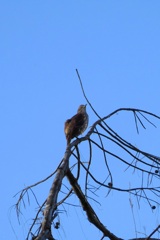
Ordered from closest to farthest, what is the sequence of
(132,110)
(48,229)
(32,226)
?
(48,229), (32,226), (132,110)

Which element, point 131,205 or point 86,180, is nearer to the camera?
point 131,205

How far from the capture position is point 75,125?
743 cm

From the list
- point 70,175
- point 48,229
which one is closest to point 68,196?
point 70,175

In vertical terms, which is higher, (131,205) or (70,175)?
(70,175)

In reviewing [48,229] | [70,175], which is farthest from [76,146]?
[48,229]

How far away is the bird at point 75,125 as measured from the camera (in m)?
7.27

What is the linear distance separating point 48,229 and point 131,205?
90 cm

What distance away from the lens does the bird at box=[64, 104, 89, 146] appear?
7.27 meters

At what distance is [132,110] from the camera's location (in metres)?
3.94

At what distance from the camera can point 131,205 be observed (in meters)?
3.44

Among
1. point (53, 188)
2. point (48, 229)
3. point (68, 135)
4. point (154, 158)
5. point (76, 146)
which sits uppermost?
point (68, 135)

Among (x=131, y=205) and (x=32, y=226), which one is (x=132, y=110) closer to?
(x=131, y=205)

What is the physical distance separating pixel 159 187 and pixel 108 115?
58cm

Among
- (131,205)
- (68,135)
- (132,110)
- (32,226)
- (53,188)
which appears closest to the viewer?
(53,188)
